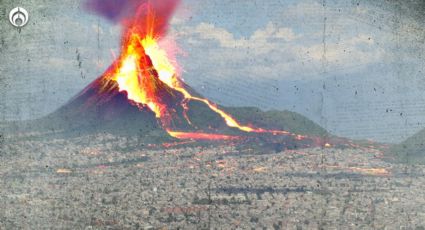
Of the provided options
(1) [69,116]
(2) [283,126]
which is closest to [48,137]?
(1) [69,116]

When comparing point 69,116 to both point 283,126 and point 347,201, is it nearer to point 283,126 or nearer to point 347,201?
point 283,126

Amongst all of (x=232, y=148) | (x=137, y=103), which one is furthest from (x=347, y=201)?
(x=137, y=103)

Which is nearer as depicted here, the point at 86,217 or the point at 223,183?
the point at 86,217

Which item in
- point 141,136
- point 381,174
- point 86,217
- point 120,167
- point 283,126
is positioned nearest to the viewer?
point 86,217

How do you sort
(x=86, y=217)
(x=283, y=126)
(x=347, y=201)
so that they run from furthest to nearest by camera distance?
(x=283, y=126) → (x=347, y=201) → (x=86, y=217)

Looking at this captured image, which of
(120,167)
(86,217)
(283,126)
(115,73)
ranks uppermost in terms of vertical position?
(115,73)

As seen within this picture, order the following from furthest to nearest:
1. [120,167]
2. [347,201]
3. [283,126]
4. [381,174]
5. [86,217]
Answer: [283,126]
[381,174]
[120,167]
[347,201]
[86,217]

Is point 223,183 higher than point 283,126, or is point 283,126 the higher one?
point 283,126

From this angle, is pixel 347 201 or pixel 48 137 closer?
pixel 347 201

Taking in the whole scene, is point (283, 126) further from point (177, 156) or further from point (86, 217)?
point (86, 217)
